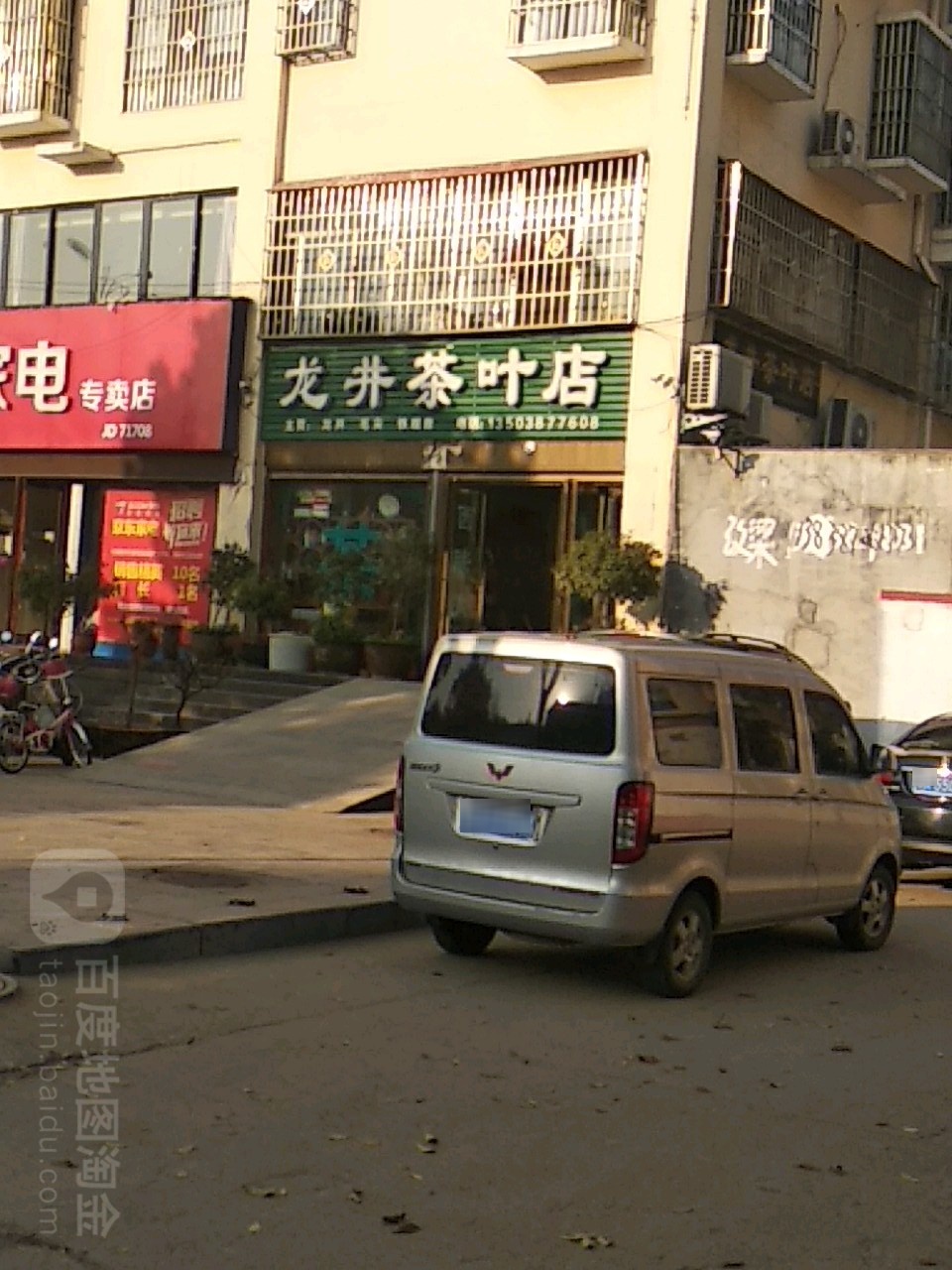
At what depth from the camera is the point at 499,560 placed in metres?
22.8

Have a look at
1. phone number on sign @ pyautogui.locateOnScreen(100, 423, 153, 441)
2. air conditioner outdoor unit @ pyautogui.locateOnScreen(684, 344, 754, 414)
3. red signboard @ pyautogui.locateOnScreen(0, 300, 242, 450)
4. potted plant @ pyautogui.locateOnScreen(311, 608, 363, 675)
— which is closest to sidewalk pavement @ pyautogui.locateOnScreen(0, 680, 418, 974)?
potted plant @ pyautogui.locateOnScreen(311, 608, 363, 675)

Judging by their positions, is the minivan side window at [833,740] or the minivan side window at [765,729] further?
the minivan side window at [833,740]

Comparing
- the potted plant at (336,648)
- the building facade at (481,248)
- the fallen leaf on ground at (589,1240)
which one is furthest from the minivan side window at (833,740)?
the potted plant at (336,648)

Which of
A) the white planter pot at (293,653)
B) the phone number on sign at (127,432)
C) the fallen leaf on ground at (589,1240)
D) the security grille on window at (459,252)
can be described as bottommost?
the fallen leaf on ground at (589,1240)

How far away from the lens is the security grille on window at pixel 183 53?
24.9 meters

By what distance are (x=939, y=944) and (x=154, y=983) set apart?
5377 millimetres

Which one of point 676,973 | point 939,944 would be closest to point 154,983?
point 676,973

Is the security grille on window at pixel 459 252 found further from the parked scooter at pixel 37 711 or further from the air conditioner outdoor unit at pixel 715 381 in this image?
the parked scooter at pixel 37 711

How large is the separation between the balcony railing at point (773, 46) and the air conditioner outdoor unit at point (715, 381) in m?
3.58

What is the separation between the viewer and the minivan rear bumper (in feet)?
27.7

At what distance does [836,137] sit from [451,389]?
20.6 ft

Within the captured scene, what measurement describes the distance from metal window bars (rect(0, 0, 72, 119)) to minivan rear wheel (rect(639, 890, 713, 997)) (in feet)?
68.5

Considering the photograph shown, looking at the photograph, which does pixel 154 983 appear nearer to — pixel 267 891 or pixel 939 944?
pixel 267 891

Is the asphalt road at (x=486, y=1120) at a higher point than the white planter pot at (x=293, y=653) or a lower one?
lower
